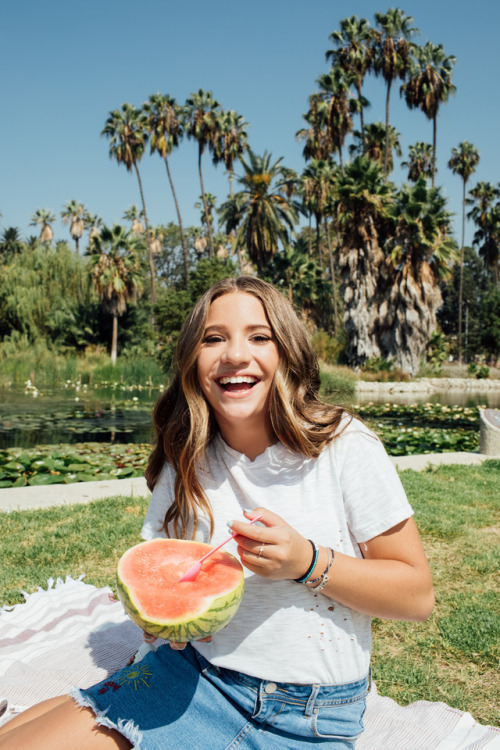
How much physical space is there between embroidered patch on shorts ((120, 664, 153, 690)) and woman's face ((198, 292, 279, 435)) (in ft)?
2.41

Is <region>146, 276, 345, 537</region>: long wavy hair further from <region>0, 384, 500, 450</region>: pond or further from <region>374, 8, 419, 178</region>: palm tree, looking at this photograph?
<region>374, 8, 419, 178</region>: palm tree

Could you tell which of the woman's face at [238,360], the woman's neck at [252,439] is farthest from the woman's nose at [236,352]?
the woman's neck at [252,439]

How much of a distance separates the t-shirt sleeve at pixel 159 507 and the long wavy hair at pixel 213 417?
0.13 feet

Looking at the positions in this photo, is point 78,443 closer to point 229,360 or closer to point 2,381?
point 229,360

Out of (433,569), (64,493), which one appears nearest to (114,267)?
(64,493)

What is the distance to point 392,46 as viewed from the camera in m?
31.3

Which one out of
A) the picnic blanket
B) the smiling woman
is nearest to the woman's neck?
the smiling woman

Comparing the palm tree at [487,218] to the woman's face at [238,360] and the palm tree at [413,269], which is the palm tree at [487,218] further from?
the woman's face at [238,360]

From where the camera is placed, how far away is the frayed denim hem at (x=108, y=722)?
1.41m

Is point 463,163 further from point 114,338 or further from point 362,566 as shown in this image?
point 362,566

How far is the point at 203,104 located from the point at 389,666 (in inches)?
1396

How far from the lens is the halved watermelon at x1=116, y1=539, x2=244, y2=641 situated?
1367 mm

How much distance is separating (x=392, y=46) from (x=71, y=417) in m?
29.2

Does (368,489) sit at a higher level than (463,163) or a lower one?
lower
